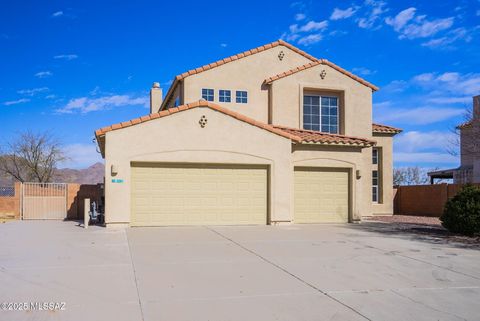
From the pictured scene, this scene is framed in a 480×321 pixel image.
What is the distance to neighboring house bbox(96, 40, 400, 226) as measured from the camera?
16.8 meters

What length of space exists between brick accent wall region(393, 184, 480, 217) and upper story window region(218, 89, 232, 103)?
12781mm

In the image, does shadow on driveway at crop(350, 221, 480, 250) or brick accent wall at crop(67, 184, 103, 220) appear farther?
brick accent wall at crop(67, 184, 103, 220)

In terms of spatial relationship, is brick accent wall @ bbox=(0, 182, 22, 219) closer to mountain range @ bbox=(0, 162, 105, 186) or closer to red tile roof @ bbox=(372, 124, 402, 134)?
red tile roof @ bbox=(372, 124, 402, 134)

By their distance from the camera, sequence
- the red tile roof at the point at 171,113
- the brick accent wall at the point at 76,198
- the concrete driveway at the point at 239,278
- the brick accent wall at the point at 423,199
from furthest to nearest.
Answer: the brick accent wall at the point at 423,199
the brick accent wall at the point at 76,198
the red tile roof at the point at 171,113
the concrete driveway at the point at 239,278

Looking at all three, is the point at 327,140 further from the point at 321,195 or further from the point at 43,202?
the point at 43,202

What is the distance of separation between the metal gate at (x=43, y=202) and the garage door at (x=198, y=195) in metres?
7.50

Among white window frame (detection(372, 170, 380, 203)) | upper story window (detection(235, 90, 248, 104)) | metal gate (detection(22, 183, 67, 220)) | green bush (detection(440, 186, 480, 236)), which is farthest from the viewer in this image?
white window frame (detection(372, 170, 380, 203))

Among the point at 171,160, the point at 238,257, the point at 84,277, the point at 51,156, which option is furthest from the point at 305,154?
the point at 51,156

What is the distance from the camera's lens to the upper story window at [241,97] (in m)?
22.8

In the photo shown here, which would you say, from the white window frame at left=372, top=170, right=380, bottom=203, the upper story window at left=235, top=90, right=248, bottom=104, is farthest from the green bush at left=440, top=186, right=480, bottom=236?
the upper story window at left=235, top=90, right=248, bottom=104

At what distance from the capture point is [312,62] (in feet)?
78.1

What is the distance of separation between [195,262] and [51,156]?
3562cm

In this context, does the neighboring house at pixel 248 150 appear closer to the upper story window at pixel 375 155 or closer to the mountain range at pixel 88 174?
the upper story window at pixel 375 155

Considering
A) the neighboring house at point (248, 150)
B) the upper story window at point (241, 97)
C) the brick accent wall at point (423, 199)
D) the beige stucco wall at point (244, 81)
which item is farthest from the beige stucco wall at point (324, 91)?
the brick accent wall at point (423, 199)
